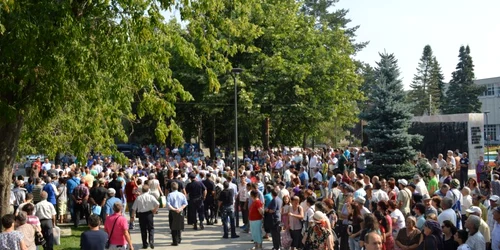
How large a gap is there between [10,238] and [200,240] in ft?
26.2

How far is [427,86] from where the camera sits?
9581 cm

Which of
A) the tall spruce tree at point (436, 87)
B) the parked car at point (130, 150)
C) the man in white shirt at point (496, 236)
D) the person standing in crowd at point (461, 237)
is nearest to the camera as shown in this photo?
the person standing in crowd at point (461, 237)

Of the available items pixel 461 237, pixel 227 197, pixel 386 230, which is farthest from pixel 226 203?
pixel 461 237

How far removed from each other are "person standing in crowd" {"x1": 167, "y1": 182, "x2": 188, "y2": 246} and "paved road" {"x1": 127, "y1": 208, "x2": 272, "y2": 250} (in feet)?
1.11

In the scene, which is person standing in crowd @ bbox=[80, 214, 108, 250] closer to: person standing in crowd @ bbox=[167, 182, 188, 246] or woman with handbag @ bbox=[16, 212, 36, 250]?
woman with handbag @ bbox=[16, 212, 36, 250]

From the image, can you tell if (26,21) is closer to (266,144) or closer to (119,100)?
(119,100)

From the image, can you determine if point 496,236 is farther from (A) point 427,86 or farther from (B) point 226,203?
(A) point 427,86

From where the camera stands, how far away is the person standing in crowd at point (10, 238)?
29.9 feet

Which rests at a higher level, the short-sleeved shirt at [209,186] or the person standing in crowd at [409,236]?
the short-sleeved shirt at [209,186]

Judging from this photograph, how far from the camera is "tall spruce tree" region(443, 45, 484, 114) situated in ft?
252

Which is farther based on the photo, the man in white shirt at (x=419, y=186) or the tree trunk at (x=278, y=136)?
the tree trunk at (x=278, y=136)

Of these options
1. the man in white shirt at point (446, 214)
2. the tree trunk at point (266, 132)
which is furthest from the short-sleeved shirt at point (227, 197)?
the tree trunk at point (266, 132)

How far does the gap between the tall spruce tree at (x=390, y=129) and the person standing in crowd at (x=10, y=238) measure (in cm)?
1630

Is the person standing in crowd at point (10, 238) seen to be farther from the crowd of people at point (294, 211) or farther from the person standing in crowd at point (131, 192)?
the person standing in crowd at point (131, 192)
